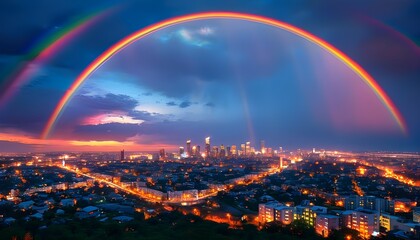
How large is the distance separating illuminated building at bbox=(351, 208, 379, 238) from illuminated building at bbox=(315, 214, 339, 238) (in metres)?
0.79

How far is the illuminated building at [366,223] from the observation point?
11837 millimetres

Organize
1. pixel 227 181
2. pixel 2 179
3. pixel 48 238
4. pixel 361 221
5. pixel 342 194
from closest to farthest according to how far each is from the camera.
→ 1. pixel 48 238
2. pixel 361 221
3. pixel 342 194
4. pixel 2 179
5. pixel 227 181

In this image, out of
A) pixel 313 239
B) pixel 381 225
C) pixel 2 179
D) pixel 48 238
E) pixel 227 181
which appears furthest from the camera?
pixel 227 181

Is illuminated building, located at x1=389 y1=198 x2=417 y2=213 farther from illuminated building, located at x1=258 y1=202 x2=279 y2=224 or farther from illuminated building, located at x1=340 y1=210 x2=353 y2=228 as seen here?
illuminated building, located at x1=258 y1=202 x2=279 y2=224

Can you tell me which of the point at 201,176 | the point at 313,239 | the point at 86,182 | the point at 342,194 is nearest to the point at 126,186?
the point at 86,182

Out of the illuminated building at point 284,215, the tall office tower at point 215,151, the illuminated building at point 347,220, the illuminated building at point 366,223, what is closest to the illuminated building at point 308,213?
the illuminated building at point 284,215

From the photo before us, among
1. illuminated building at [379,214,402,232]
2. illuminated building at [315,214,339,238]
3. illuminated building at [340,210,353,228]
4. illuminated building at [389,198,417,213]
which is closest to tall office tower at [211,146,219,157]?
illuminated building at [389,198,417,213]

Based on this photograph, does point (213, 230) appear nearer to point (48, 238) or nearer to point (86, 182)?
point (48, 238)

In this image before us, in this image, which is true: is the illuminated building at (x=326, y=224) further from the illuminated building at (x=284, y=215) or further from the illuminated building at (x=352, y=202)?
the illuminated building at (x=352, y=202)

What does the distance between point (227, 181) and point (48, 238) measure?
19.6 m

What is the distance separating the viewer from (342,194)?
19453 mm

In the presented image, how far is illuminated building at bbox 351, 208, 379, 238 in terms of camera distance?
11.8 meters

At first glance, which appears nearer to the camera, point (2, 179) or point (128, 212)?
point (128, 212)

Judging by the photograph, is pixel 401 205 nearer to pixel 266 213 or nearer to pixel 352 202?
pixel 352 202
